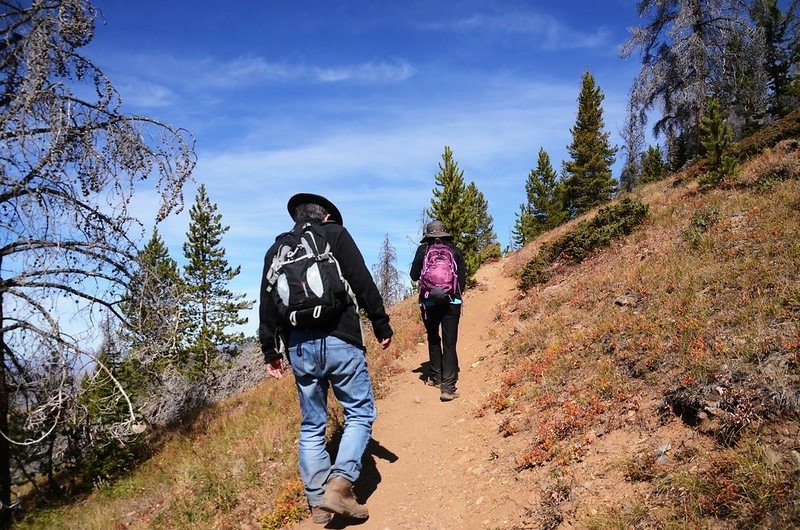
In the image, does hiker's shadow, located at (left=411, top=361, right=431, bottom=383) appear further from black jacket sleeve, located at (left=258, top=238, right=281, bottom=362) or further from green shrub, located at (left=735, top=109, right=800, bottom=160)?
green shrub, located at (left=735, top=109, right=800, bottom=160)

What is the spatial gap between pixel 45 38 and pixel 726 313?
895 cm

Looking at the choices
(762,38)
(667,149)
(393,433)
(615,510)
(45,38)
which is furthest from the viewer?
(667,149)

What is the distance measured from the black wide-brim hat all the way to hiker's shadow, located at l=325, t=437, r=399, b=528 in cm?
274

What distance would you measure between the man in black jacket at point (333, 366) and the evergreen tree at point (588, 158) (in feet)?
99.2

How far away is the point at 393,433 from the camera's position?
6.37 meters

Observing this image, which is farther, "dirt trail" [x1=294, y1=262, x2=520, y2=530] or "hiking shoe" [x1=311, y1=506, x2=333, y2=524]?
"dirt trail" [x1=294, y1=262, x2=520, y2=530]

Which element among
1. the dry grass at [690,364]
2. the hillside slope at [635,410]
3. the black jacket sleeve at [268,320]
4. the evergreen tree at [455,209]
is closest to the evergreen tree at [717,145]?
the dry grass at [690,364]

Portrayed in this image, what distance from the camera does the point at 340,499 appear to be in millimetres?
3850

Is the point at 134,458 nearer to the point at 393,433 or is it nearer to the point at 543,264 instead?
the point at 393,433

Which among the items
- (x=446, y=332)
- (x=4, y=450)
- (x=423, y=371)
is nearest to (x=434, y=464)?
A: (x=446, y=332)

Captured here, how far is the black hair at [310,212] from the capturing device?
444 cm

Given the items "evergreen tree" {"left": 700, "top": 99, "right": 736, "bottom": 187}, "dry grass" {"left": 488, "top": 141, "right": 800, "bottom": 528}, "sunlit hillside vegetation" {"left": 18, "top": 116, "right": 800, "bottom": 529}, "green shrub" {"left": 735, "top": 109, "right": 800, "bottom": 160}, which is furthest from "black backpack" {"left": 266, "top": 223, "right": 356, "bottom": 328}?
"green shrub" {"left": 735, "top": 109, "right": 800, "bottom": 160}

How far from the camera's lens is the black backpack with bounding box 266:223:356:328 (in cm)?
385

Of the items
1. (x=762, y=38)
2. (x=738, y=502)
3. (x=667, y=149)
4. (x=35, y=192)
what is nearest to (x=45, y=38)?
(x=35, y=192)
